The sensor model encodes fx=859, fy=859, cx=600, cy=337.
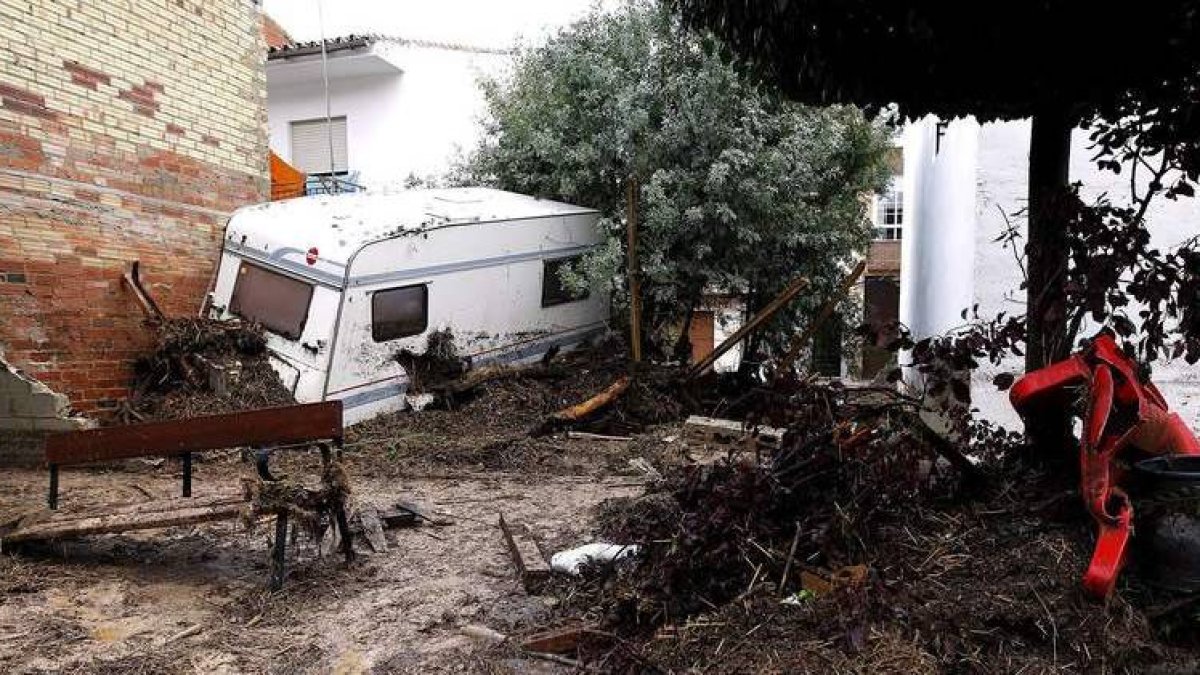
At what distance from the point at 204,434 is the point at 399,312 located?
471 cm

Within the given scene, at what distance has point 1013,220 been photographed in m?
6.41

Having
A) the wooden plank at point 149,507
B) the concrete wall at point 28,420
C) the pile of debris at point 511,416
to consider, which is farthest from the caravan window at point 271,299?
the wooden plank at point 149,507

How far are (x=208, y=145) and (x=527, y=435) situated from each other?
4747 millimetres

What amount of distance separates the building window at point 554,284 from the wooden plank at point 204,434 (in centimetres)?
646

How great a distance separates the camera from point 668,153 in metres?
10.9

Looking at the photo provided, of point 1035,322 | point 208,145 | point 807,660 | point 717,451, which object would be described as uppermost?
point 208,145

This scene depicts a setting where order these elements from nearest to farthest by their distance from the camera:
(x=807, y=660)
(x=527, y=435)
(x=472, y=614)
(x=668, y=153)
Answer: (x=807, y=660), (x=472, y=614), (x=527, y=435), (x=668, y=153)

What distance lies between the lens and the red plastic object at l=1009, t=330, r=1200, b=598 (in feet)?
9.59

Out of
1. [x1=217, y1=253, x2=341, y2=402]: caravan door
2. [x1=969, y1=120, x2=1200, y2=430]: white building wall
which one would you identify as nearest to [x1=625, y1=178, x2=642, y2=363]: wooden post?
[x1=217, y1=253, x2=341, y2=402]: caravan door

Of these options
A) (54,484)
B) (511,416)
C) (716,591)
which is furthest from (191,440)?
(511,416)

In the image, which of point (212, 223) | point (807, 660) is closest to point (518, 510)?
point (807, 660)

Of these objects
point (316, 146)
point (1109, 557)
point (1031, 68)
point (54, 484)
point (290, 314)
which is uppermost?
point (316, 146)

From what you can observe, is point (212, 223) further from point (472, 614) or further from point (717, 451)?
point (472, 614)

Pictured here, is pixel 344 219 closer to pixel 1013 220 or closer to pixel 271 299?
pixel 271 299
